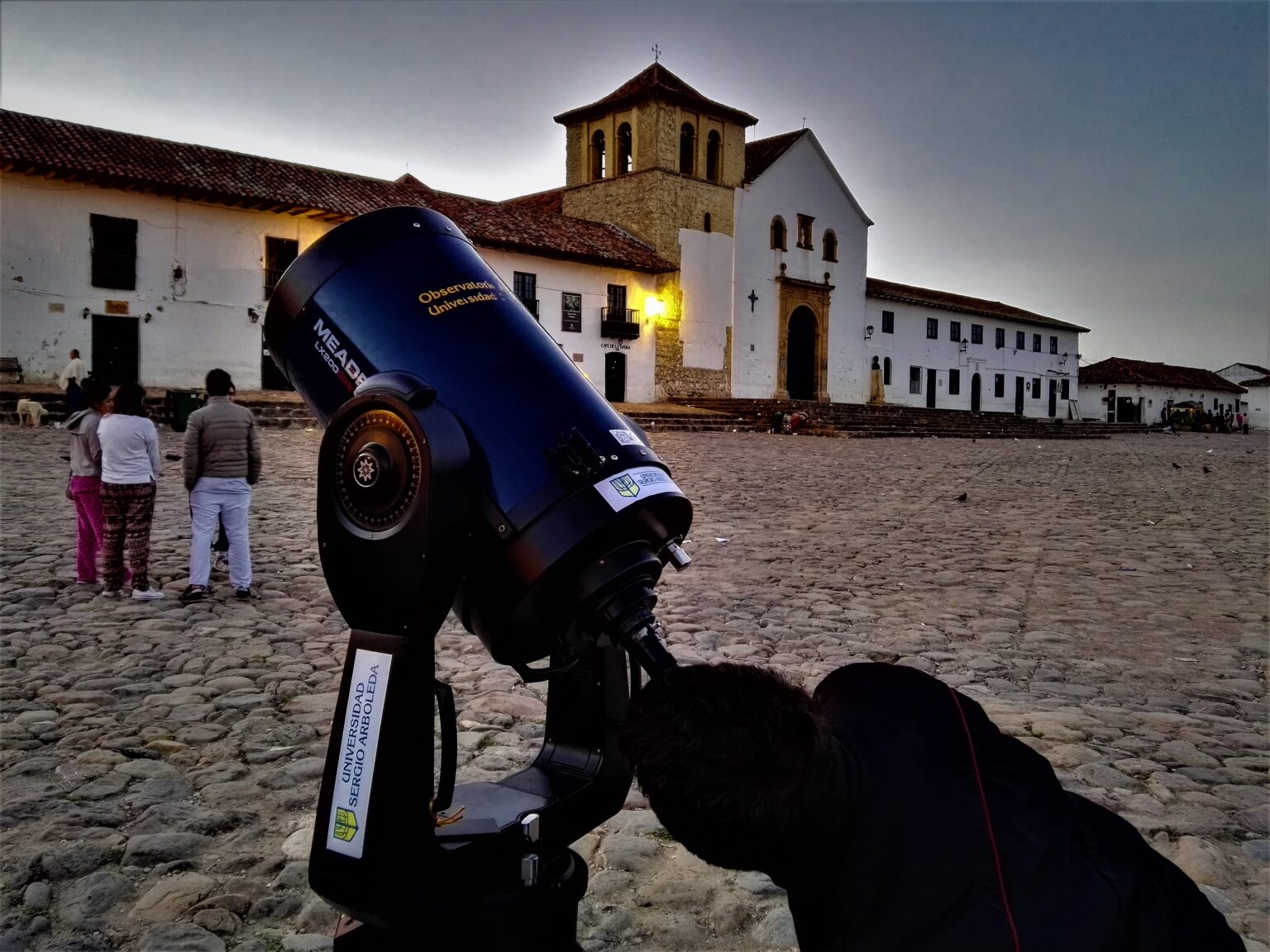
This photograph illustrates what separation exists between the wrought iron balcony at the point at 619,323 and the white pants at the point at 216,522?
94.0ft

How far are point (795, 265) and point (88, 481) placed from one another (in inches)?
1425

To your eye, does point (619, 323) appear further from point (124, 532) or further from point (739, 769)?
point (739, 769)

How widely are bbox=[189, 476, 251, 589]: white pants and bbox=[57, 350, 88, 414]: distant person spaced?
14.4 metres

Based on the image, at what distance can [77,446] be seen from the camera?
693 cm

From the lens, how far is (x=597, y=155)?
129ft

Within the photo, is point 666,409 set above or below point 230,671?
above

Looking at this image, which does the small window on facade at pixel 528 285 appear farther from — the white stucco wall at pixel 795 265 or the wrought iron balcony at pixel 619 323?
the white stucco wall at pixel 795 265

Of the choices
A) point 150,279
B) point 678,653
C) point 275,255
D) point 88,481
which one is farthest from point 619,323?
point 678,653

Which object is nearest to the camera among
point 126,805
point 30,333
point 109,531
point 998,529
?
point 126,805

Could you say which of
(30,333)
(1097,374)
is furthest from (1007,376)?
(30,333)

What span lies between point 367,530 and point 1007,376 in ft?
185

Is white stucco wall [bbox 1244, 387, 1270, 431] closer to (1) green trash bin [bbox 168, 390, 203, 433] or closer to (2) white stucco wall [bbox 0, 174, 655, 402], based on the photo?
(2) white stucco wall [bbox 0, 174, 655, 402]

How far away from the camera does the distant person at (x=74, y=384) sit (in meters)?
19.8

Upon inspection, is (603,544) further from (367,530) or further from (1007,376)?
(1007,376)
